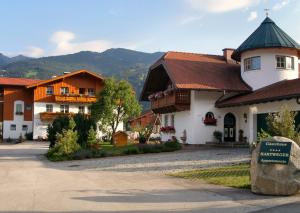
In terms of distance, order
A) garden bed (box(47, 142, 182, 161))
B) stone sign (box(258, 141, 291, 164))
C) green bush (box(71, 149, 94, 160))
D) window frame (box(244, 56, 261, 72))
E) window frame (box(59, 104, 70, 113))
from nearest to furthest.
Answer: stone sign (box(258, 141, 291, 164)) → green bush (box(71, 149, 94, 160)) → garden bed (box(47, 142, 182, 161)) → window frame (box(244, 56, 261, 72)) → window frame (box(59, 104, 70, 113))

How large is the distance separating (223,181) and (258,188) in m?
2.32

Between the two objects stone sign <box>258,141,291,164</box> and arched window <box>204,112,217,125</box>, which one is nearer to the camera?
stone sign <box>258,141,291,164</box>

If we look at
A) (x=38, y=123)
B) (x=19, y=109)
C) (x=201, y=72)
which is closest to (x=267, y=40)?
(x=201, y=72)

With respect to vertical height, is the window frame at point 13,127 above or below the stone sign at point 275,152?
above

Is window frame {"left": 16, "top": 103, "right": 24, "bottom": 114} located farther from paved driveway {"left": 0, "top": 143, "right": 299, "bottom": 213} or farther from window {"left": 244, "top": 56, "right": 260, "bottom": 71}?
paved driveway {"left": 0, "top": 143, "right": 299, "bottom": 213}

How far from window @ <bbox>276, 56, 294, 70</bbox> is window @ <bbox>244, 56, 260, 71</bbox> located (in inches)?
52.1

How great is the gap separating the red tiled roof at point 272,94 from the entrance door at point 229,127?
4.68 ft

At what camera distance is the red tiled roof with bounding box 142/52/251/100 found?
30119 mm

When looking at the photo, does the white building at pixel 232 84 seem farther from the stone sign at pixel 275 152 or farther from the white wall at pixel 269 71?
the stone sign at pixel 275 152

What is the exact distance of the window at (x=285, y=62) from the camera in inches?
1206

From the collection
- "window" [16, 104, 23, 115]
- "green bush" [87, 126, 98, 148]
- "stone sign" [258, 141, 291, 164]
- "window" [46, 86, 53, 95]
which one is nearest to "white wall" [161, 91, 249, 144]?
"green bush" [87, 126, 98, 148]

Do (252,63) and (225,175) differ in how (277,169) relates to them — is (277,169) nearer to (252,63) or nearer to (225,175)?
(225,175)

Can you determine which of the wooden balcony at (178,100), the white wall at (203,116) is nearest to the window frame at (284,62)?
the white wall at (203,116)

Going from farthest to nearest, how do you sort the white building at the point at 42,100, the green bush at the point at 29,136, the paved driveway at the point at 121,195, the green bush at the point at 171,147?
the green bush at the point at 29,136 < the white building at the point at 42,100 < the green bush at the point at 171,147 < the paved driveway at the point at 121,195
